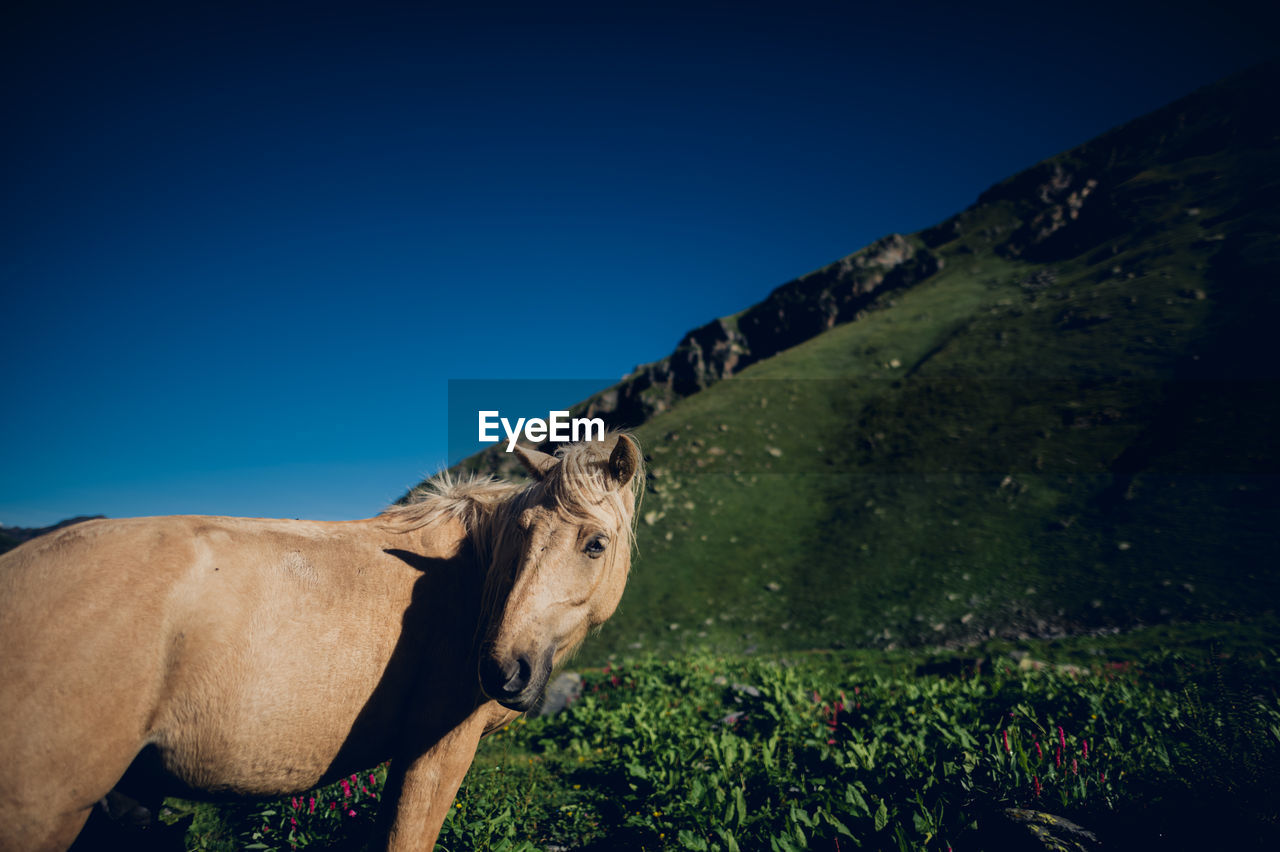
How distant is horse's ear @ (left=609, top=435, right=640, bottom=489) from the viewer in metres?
3.27

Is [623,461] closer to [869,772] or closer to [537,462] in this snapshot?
[537,462]

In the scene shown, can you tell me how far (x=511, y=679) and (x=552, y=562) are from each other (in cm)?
63

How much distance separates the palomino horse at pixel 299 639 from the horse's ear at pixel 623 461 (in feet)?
0.05

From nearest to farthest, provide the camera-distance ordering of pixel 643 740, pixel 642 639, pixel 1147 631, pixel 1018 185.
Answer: pixel 643 740, pixel 1147 631, pixel 642 639, pixel 1018 185

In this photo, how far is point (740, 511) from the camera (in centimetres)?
3133

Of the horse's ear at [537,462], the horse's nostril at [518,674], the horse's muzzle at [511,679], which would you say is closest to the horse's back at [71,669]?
the horse's muzzle at [511,679]

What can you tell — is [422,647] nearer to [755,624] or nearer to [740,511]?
[755,624]

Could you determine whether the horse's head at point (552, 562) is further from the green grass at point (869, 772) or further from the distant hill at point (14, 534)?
the distant hill at point (14, 534)

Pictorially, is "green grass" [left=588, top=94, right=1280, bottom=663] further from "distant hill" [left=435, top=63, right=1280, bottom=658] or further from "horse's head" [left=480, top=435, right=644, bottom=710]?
"horse's head" [left=480, top=435, right=644, bottom=710]

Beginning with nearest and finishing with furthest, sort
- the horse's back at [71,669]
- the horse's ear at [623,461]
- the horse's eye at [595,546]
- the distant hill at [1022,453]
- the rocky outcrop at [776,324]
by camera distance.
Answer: the horse's back at [71,669] → the horse's eye at [595,546] → the horse's ear at [623,461] → the distant hill at [1022,453] → the rocky outcrop at [776,324]

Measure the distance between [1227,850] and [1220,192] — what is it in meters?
59.3

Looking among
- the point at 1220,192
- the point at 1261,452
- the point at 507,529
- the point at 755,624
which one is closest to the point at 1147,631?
the point at 1261,452

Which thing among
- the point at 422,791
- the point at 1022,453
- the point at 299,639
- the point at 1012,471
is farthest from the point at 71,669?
the point at 1022,453

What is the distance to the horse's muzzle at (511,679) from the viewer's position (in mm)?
2602
